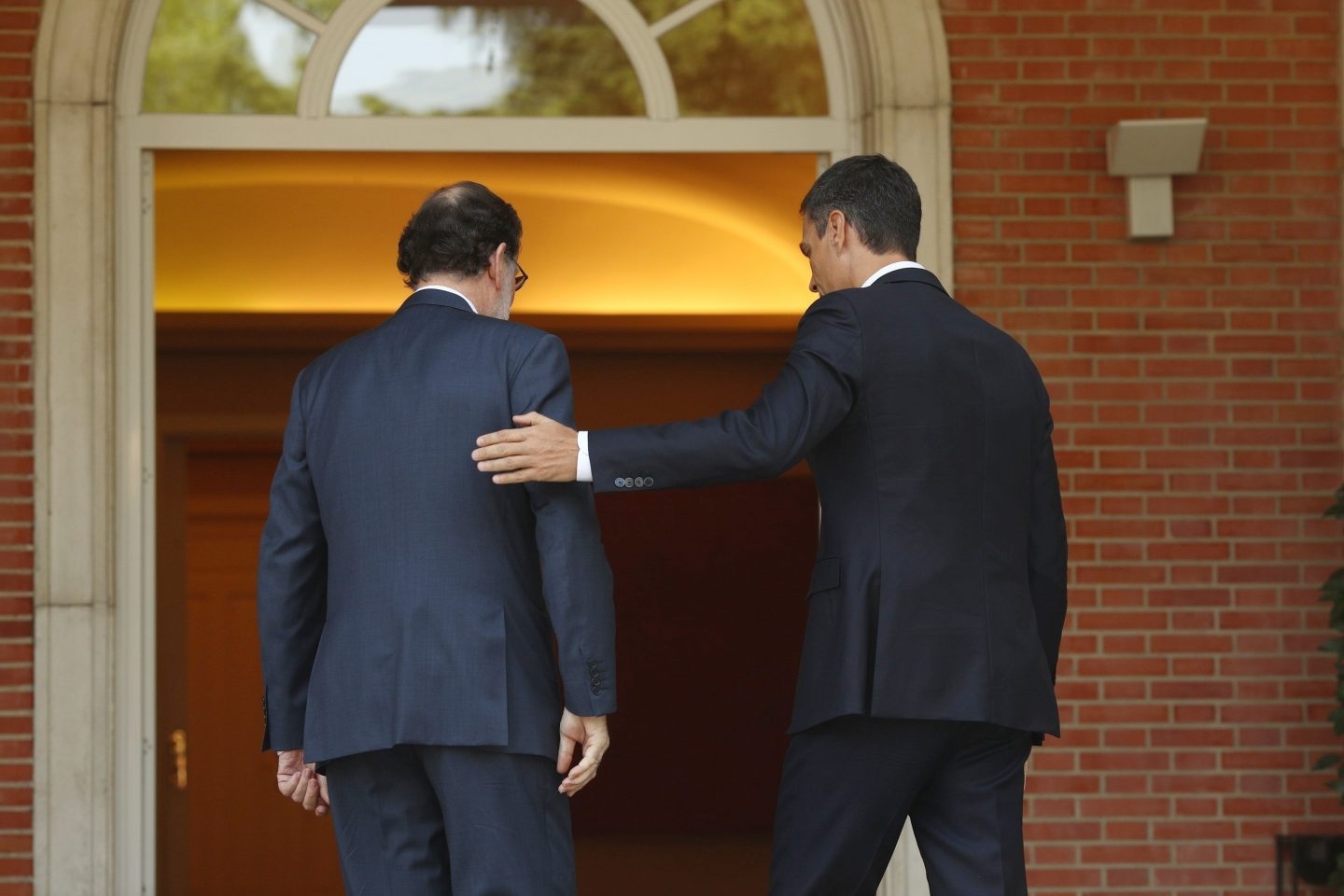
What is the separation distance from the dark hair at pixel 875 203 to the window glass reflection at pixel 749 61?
1853mm

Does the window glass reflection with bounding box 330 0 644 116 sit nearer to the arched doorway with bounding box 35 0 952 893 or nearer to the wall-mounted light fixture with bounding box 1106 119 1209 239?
the arched doorway with bounding box 35 0 952 893

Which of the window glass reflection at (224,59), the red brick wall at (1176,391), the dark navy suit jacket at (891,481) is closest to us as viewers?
the dark navy suit jacket at (891,481)

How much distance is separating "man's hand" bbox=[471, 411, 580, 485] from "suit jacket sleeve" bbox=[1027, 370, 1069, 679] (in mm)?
885

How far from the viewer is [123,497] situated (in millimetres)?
4500

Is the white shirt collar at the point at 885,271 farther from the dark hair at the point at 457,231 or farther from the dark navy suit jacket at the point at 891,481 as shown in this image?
the dark hair at the point at 457,231

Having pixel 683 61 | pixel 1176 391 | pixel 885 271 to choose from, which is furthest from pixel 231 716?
pixel 885 271

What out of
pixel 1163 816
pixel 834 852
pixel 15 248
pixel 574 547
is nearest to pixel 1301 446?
pixel 1163 816

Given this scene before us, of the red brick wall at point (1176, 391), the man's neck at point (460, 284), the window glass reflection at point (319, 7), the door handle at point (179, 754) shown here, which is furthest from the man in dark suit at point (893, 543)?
the door handle at point (179, 754)

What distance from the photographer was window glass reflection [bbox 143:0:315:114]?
15.5 ft

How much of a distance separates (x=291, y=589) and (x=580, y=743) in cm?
58

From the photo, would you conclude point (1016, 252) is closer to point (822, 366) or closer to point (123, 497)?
point (822, 366)

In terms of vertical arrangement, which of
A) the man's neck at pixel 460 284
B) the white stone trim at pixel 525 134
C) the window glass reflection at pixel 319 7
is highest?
the window glass reflection at pixel 319 7

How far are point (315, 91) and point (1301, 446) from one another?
9.54 feet

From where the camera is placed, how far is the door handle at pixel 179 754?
23.5ft
